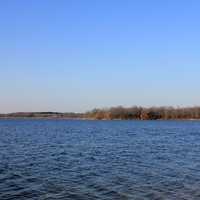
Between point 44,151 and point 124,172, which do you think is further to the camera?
point 44,151

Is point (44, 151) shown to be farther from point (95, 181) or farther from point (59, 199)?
point (59, 199)

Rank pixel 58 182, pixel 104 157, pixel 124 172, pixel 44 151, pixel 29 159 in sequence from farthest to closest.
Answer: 1. pixel 44 151
2. pixel 104 157
3. pixel 29 159
4. pixel 124 172
5. pixel 58 182

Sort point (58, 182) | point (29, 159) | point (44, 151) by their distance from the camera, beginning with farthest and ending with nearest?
point (44, 151) < point (29, 159) < point (58, 182)


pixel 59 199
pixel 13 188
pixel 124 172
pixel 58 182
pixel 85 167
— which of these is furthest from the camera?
pixel 85 167

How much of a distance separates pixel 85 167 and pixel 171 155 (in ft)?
39.4

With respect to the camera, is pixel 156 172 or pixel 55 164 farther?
pixel 55 164

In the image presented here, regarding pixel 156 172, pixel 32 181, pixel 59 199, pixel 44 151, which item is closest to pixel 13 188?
pixel 32 181

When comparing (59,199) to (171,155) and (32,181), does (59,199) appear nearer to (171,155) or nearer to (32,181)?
(32,181)

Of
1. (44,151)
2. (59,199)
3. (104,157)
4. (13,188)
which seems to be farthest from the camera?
(44,151)

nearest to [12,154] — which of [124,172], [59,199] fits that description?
[124,172]

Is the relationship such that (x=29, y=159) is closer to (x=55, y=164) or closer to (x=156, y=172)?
(x=55, y=164)

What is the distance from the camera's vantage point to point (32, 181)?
24.6 m

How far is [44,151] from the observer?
4266 cm

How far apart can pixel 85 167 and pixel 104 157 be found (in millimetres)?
6917
